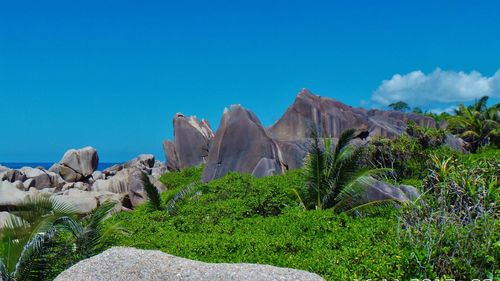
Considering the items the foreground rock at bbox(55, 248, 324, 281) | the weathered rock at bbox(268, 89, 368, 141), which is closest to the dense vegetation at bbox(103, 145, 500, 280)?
the foreground rock at bbox(55, 248, 324, 281)

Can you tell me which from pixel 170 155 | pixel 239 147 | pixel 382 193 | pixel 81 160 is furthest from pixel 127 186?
pixel 382 193

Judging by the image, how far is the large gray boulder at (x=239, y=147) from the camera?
2633 cm

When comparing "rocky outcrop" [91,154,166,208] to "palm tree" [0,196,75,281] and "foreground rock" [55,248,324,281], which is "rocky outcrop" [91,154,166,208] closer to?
"palm tree" [0,196,75,281]

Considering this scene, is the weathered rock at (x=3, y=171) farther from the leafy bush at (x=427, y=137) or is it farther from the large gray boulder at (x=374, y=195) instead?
the large gray boulder at (x=374, y=195)

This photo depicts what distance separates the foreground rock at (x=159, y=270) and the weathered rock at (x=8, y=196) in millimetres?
15486

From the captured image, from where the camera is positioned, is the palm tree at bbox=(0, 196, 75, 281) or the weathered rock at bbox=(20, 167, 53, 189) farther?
the weathered rock at bbox=(20, 167, 53, 189)

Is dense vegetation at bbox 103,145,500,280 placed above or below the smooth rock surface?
below

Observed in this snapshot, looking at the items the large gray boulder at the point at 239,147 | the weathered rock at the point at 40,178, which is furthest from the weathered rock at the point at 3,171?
the large gray boulder at the point at 239,147

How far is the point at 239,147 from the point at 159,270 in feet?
63.6

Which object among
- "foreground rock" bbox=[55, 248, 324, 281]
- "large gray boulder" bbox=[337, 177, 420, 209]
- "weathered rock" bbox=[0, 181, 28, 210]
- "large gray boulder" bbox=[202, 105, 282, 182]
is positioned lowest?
"foreground rock" bbox=[55, 248, 324, 281]

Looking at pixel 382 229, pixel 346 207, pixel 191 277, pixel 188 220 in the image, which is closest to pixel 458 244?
pixel 382 229

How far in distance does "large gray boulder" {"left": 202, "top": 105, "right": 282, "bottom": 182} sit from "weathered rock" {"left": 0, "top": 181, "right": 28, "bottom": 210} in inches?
341

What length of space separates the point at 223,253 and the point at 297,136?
22020 millimetres

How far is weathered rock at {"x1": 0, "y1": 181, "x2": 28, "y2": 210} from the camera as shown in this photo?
22484 mm
